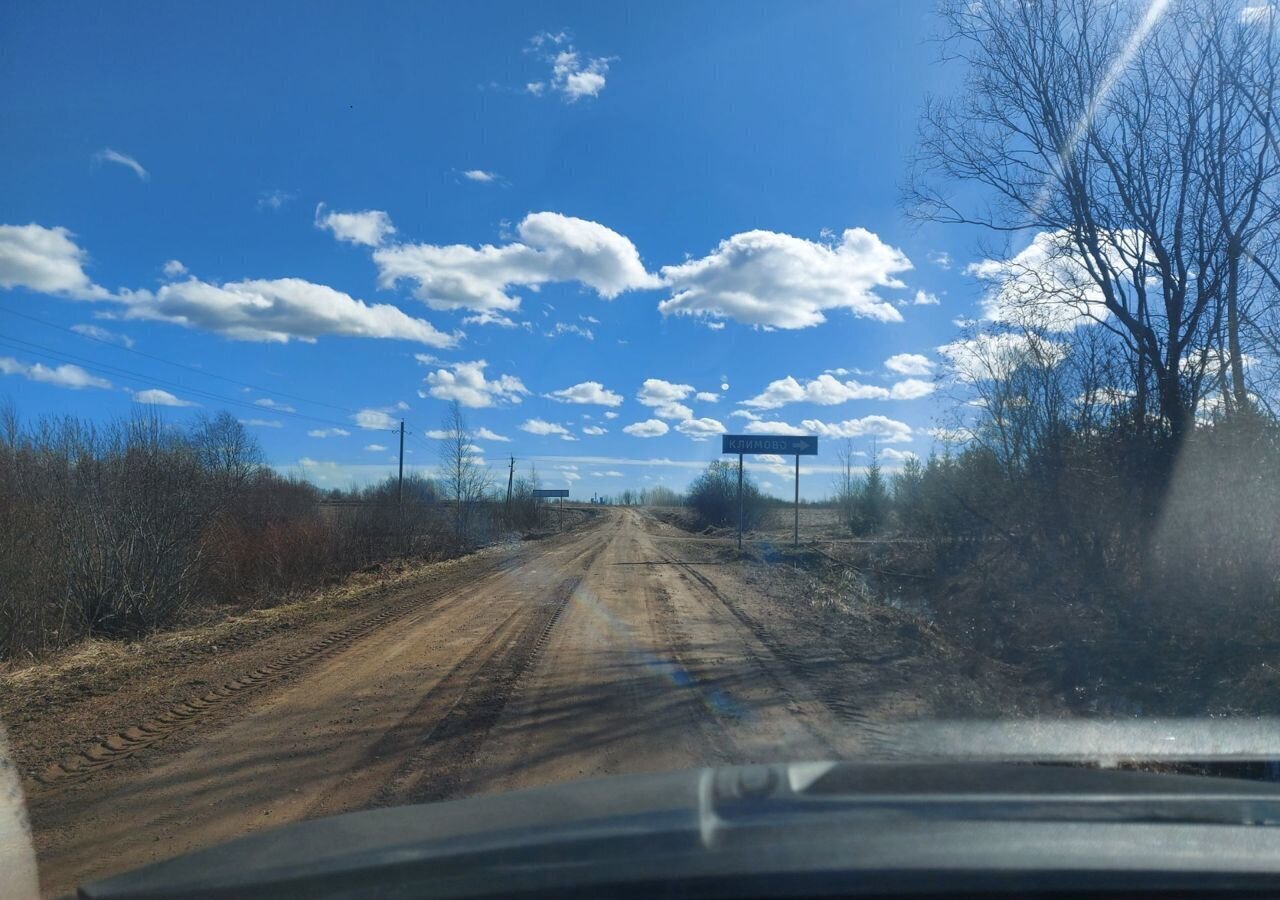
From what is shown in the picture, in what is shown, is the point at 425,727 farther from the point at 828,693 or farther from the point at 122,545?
the point at 122,545

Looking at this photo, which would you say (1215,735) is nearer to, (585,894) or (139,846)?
(585,894)

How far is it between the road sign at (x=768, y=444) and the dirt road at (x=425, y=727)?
26771 mm

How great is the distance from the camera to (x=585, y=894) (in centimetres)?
253

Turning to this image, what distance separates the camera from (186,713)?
7992 mm

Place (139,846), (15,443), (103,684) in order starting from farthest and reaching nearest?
(15,443) → (103,684) → (139,846)

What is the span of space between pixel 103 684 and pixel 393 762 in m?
5.13

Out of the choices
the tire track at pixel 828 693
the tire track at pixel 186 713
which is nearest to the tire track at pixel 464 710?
the tire track at pixel 186 713

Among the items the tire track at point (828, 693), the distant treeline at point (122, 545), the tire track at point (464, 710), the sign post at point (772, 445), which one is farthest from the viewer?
the sign post at point (772, 445)

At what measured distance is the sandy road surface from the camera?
5336mm

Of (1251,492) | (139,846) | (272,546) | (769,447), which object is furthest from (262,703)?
(769,447)

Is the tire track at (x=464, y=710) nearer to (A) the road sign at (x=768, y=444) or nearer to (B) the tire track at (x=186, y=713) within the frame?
(B) the tire track at (x=186, y=713)

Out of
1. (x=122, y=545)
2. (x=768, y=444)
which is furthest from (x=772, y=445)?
(x=122, y=545)

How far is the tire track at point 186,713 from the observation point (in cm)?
641

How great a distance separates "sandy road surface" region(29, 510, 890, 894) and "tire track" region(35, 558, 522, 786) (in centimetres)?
4
